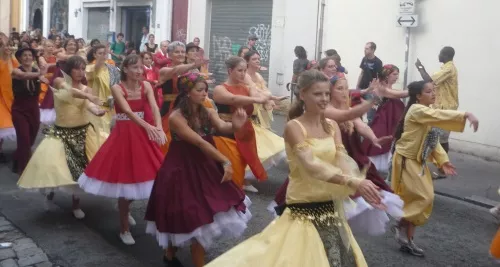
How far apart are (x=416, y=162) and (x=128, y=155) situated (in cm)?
280

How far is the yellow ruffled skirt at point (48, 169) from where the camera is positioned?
21.8ft

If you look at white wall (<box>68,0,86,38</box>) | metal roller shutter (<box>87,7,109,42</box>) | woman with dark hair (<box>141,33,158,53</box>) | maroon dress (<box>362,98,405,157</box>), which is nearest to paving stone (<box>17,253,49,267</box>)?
maroon dress (<box>362,98,405,157</box>)

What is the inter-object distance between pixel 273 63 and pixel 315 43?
1.86m

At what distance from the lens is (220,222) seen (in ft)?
16.4

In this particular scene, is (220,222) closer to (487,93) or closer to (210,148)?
(210,148)

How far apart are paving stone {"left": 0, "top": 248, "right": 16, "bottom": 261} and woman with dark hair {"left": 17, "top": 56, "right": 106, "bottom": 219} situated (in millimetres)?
908

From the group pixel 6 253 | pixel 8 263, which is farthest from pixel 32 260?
pixel 6 253

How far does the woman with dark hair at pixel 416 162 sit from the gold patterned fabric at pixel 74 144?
11.0 feet

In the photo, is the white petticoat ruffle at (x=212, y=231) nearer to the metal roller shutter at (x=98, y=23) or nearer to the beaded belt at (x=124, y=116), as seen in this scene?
the beaded belt at (x=124, y=116)

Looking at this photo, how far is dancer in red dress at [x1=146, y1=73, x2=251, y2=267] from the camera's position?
495cm

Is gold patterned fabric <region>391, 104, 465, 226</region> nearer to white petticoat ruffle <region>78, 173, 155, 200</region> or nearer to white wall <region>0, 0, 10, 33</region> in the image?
white petticoat ruffle <region>78, 173, 155, 200</region>

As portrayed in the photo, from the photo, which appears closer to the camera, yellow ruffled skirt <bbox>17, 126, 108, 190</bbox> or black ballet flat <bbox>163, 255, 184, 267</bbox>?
black ballet flat <bbox>163, 255, 184, 267</bbox>

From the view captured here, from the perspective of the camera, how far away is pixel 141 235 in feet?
21.0

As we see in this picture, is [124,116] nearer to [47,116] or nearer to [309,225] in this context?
[309,225]
